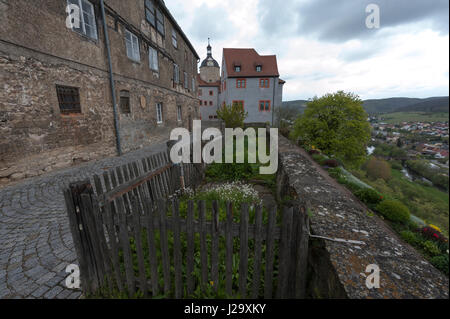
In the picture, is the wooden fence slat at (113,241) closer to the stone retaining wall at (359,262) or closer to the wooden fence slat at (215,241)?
the wooden fence slat at (215,241)

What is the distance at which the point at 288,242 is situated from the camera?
5.74 ft

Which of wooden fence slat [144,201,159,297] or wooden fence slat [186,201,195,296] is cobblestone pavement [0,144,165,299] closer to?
wooden fence slat [144,201,159,297]

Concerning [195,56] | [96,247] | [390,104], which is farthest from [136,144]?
[390,104]

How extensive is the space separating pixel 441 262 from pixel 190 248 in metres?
2.39

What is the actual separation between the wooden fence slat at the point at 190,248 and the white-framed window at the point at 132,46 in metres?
11.0

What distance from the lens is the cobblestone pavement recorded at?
2188 mm

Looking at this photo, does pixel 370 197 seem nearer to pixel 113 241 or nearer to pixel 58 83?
pixel 113 241

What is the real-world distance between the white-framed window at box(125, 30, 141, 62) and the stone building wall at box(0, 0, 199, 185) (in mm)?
269

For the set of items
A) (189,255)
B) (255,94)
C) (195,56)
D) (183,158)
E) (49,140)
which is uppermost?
(195,56)

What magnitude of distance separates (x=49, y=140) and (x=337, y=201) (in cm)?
838

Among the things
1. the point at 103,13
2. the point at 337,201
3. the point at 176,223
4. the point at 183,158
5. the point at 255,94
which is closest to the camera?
the point at 176,223

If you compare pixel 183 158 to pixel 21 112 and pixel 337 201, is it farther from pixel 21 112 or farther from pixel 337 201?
pixel 21 112

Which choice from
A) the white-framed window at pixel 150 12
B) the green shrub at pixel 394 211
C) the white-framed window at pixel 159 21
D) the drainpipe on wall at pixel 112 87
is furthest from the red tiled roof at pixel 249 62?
the green shrub at pixel 394 211

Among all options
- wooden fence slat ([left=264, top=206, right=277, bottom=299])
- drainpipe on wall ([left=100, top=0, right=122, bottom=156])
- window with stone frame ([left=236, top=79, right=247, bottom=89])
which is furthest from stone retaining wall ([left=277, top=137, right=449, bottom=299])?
window with stone frame ([left=236, top=79, right=247, bottom=89])
